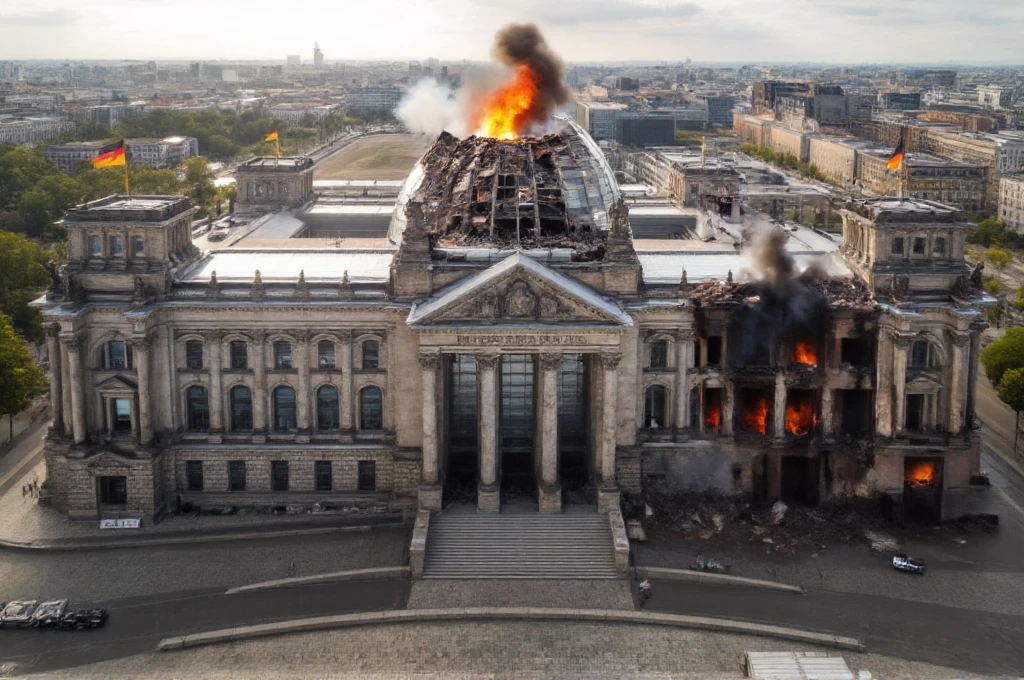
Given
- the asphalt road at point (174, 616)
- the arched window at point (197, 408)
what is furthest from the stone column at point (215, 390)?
the asphalt road at point (174, 616)

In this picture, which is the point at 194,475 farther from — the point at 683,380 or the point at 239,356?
the point at 683,380

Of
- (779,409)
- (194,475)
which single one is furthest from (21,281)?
(779,409)

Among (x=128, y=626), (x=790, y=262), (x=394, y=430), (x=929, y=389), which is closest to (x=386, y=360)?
(x=394, y=430)

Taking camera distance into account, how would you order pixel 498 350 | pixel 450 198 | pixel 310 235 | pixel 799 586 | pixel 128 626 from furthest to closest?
pixel 310 235, pixel 450 198, pixel 498 350, pixel 799 586, pixel 128 626

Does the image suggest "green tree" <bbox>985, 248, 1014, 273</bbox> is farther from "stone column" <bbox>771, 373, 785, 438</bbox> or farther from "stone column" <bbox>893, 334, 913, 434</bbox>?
"stone column" <bbox>771, 373, 785, 438</bbox>

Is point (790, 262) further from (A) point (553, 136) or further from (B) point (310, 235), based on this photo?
(B) point (310, 235)

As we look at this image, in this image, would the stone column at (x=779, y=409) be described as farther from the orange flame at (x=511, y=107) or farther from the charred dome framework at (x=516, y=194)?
the orange flame at (x=511, y=107)
